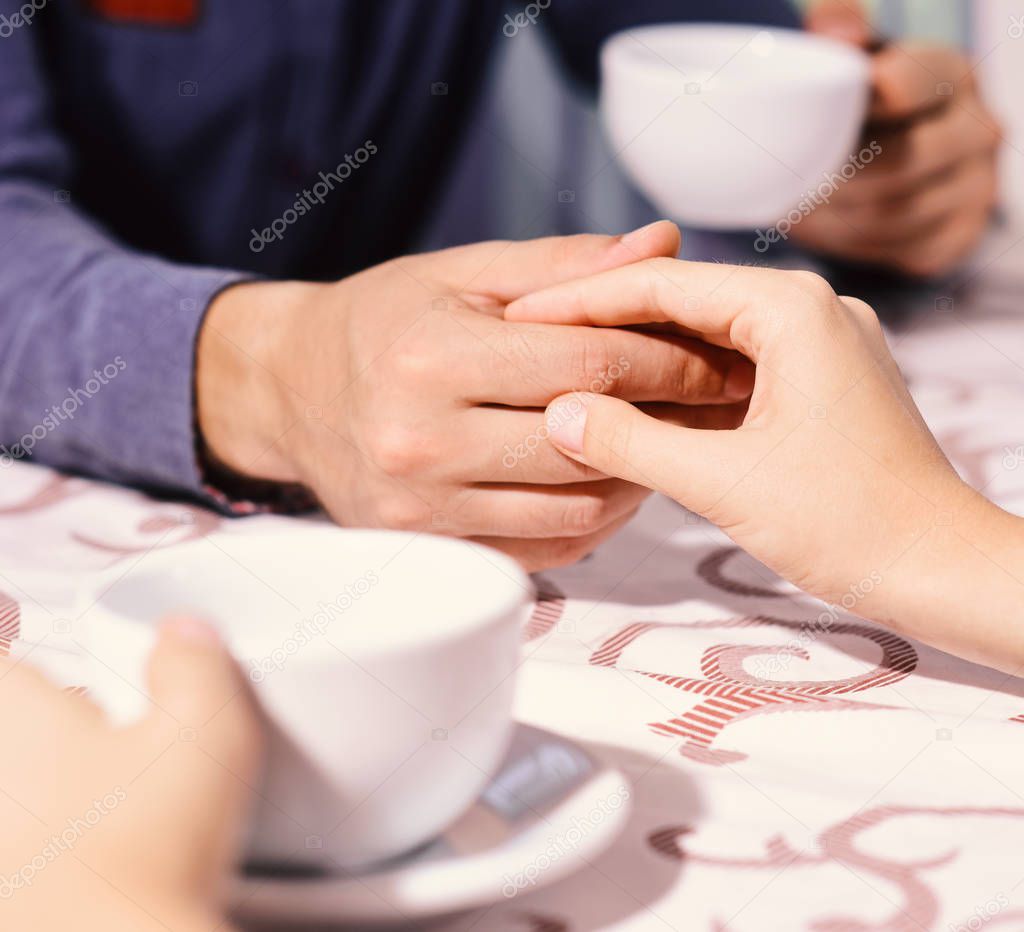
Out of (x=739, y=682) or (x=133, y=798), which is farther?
(x=739, y=682)

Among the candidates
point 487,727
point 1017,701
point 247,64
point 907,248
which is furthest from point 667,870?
point 907,248

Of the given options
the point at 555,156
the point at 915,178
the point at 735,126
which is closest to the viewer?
the point at 735,126

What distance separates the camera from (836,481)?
42cm

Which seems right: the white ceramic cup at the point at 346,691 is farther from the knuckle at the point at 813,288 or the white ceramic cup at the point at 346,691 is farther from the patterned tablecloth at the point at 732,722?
the knuckle at the point at 813,288

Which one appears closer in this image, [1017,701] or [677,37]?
[1017,701]

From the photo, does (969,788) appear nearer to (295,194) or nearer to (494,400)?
(494,400)

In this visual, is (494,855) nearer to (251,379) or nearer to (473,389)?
(473,389)

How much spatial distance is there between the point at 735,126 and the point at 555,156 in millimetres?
500

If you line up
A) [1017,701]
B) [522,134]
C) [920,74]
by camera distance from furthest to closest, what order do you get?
1. [522,134]
2. [920,74]
3. [1017,701]

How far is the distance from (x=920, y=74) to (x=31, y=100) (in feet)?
2.25

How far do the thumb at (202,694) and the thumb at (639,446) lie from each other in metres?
0.21

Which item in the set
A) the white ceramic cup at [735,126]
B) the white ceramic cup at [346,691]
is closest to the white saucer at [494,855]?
the white ceramic cup at [346,691]

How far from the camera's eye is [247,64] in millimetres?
826

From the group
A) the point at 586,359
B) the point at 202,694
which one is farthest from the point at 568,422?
the point at 202,694
